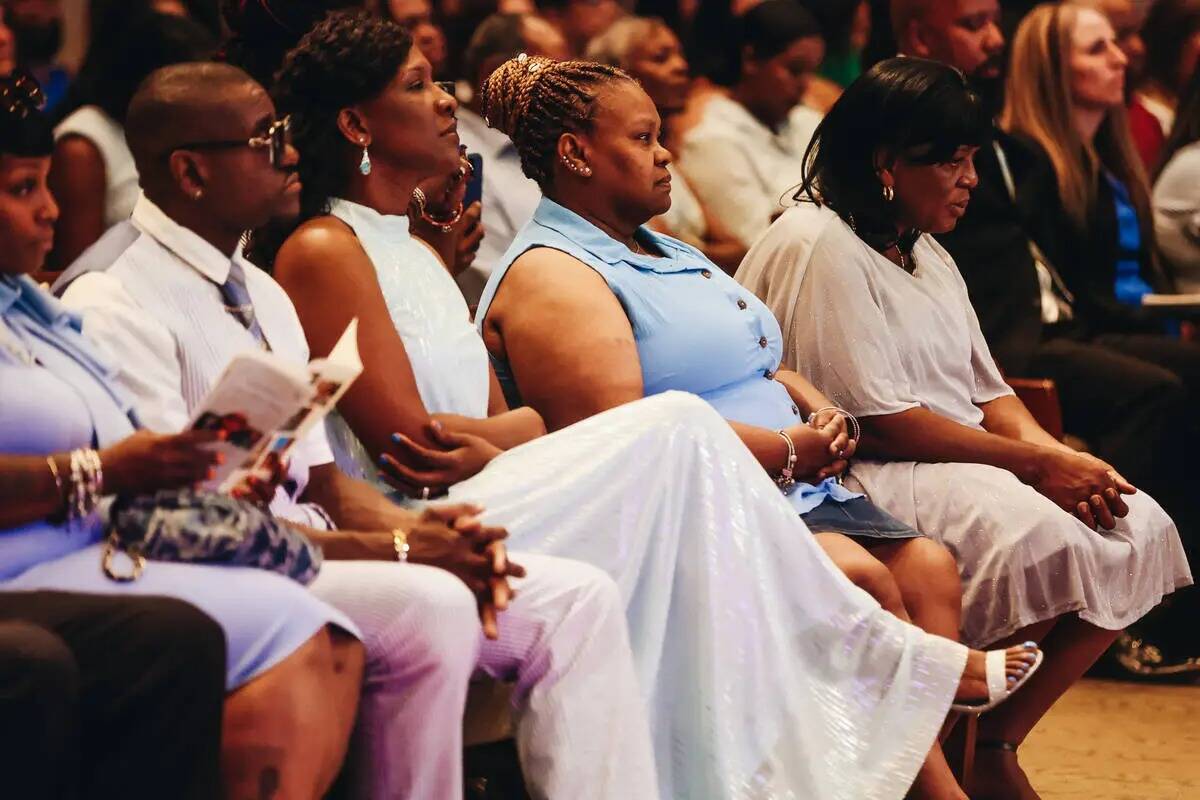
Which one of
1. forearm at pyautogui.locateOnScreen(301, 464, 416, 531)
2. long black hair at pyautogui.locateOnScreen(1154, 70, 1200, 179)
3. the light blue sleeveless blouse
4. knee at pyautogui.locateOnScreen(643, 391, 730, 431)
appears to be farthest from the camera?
long black hair at pyautogui.locateOnScreen(1154, 70, 1200, 179)

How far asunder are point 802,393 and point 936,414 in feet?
1.09

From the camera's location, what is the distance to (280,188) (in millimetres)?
2887

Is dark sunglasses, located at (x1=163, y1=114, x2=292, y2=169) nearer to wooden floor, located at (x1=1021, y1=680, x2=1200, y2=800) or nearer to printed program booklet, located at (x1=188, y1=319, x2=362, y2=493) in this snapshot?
printed program booklet, located at (x1=188, y1=319, x2=362, y2=493)

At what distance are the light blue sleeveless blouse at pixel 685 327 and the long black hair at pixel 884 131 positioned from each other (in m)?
0.44

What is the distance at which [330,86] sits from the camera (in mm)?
3256

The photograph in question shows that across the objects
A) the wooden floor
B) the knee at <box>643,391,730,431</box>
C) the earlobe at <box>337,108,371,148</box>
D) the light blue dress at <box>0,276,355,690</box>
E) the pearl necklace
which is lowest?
the wooden floor

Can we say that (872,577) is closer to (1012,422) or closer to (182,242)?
(1012,422)

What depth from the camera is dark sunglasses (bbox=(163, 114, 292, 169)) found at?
2.82 metres

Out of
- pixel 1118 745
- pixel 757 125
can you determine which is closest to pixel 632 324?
pixel 1118 745

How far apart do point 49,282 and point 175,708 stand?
5.58 feet

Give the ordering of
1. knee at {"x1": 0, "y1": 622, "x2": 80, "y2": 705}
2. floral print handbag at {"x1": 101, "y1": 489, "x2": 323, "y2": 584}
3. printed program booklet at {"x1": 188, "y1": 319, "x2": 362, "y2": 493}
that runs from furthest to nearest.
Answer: floral print handbag at {"x1": 101, "y1": 489, "x2": 323, "y2": 584} < printed program booklet at {"x1": 188, "y1": 319, "x2": 362, "y2": 493} < knee at {"x1": 0, "y1": 622, "x2": 80, "y2": 705}

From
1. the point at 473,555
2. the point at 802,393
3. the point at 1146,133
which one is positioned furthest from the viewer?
the point at 1146,133

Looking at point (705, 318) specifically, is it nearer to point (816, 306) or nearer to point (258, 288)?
point (816, 306)

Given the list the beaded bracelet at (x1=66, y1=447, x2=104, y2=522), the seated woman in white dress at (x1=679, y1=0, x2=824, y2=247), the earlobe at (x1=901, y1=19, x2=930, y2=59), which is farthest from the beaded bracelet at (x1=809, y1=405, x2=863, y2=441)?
the seated woman in white dress at (x1=679, y1=0, x2=824, y2=247)
